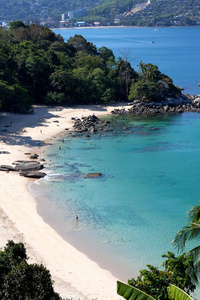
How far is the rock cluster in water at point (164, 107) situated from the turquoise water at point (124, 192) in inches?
366

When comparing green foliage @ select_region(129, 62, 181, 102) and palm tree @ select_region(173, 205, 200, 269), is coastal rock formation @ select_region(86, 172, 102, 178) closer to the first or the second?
palm tree @ select_region(173, 205, 200, 269)

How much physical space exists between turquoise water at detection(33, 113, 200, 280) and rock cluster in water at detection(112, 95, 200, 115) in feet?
30.5

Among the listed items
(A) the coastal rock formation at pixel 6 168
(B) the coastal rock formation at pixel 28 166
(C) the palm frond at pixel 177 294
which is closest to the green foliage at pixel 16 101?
(B) the coastal rock formation at pixel 28 166

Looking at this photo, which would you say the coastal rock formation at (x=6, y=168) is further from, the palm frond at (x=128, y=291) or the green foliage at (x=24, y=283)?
the palm frond at (x=128, y=291)

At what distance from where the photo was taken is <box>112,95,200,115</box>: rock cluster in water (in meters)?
61.2

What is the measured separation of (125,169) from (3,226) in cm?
1658

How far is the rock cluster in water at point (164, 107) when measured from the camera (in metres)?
61.2

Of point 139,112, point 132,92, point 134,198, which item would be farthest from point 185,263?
point 132,92

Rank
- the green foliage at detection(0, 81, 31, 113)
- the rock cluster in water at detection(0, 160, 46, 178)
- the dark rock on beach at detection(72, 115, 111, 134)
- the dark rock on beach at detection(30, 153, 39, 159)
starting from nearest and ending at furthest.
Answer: the rock cluster in water at detection(0, 160, 46, 178) → the dark rock on beach at detection(30, 153, 39, 159) → the dark rock on beach at detection(72, 115, 111, 134) → the green foliage at detection(0, 81, 31, 113)

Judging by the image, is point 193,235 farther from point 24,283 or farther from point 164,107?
point 164,107

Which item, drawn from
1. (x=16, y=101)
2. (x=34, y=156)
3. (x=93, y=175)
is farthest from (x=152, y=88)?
(x=93, y=175)

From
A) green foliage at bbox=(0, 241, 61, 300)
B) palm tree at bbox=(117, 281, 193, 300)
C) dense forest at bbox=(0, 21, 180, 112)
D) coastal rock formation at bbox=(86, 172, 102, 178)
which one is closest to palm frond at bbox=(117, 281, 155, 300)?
Result: palm tree at bbox=(117, 281, 193, 300)

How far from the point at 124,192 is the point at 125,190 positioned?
1.54ft

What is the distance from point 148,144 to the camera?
46094mm
